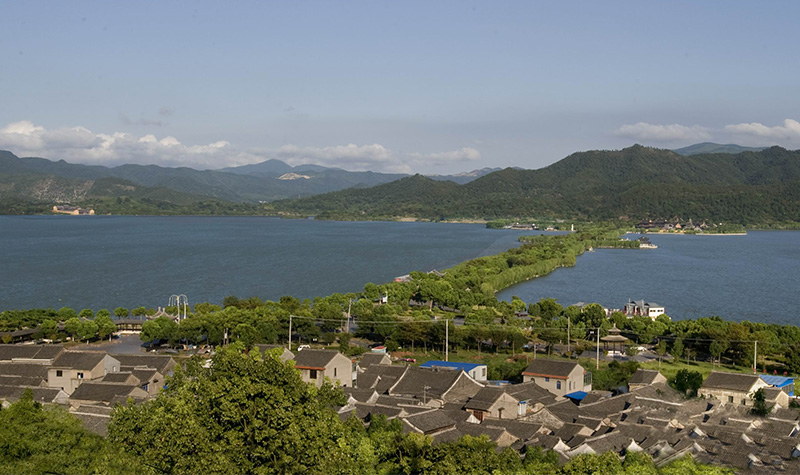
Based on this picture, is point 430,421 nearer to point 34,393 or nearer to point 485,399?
point 485,399

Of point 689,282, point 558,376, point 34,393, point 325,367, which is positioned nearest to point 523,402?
point 558,376

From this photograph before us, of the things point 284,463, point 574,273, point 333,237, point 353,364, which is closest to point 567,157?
point 333,237

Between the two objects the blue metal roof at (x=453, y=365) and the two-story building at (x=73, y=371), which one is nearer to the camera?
the two-story building at (x=73, y=371)

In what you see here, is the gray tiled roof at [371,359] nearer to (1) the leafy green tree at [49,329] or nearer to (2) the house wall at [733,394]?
(2) the house wall at [733,394]

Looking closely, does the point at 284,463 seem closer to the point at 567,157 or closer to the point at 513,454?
the point at 513,454

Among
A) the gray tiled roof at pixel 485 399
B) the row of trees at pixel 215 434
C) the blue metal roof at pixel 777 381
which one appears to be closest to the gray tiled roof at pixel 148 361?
the gray tiled roof at pixel 485 399
